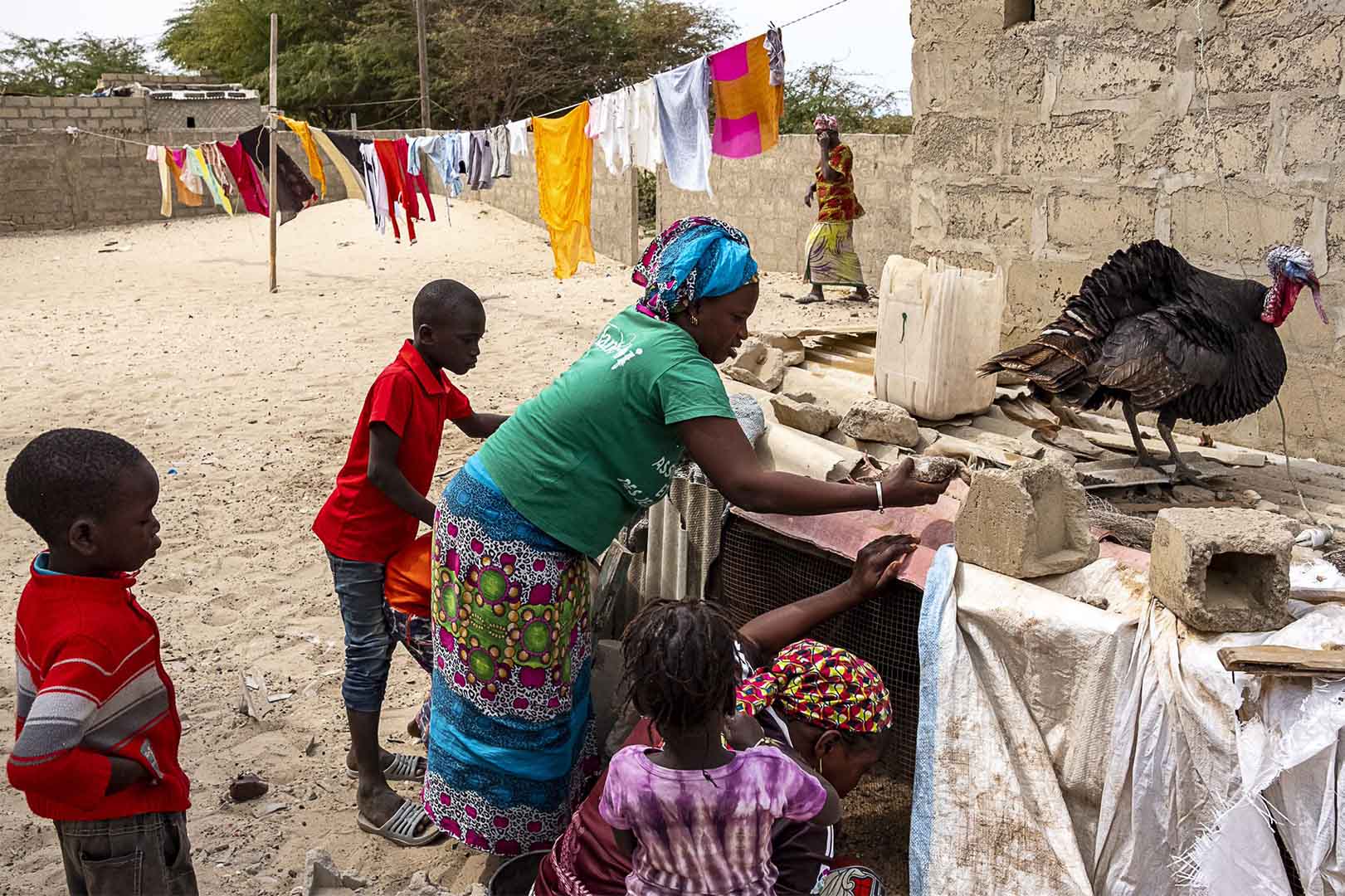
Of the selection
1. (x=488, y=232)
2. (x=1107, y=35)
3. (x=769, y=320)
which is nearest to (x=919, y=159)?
(x=1107, y=35)

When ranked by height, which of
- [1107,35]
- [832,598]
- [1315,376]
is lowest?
[832,598]

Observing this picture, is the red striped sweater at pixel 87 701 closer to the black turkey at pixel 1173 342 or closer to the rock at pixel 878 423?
the rock at pixel 878 423

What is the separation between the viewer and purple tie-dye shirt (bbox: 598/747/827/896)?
2066 mm

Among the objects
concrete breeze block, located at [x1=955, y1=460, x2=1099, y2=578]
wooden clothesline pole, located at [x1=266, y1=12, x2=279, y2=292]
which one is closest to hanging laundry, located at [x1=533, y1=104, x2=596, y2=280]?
wooden clothesline pole, located at [x1=266, y1=12, x2=279, y2=292]

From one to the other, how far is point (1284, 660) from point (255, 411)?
289 inches

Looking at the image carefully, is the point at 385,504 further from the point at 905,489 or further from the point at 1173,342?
the point at 1173,342

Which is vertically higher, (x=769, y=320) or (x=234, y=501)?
(x=769, y=320)

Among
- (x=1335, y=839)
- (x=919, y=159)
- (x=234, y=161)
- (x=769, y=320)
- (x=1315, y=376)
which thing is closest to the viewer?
(x=1335, y=839)

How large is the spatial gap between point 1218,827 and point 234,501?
534 centimetres

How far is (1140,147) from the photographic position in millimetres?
4969

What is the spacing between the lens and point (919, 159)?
5945 mm

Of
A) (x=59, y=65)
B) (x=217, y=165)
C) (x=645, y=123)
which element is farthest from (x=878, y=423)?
(x=59, y=65)

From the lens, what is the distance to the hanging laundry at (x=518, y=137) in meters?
9.65

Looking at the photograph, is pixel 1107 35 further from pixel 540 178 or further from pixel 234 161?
pixel 234 161
